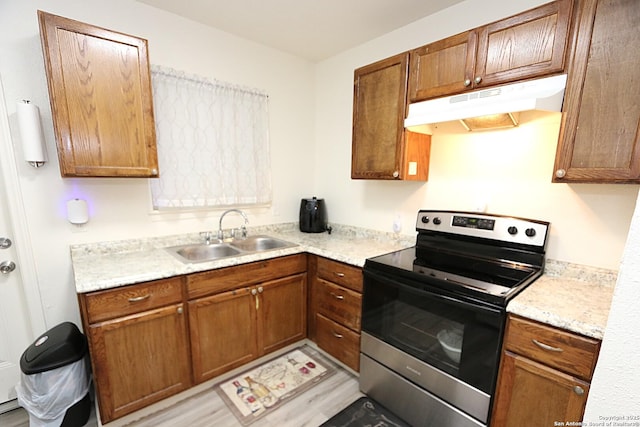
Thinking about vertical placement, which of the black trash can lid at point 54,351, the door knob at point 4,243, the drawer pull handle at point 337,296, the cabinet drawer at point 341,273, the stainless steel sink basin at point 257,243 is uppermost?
the door knob at point 4,243

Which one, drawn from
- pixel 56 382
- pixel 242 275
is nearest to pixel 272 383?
pixel 242 275

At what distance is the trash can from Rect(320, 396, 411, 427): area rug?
1390 millimetres

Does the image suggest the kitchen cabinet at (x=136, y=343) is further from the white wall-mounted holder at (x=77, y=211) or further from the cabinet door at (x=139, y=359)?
the white wall-mounted holder at (x=77, y=211)

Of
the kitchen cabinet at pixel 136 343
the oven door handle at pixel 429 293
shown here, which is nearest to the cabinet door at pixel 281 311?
the kitchen cabinet at pixel 136 343

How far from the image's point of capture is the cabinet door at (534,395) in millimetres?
1079

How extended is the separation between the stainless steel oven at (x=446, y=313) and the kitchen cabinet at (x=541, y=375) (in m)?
0.05

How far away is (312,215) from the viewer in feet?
8.75

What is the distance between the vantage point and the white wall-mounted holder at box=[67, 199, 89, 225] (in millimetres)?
1716

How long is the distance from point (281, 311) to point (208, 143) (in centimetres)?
145

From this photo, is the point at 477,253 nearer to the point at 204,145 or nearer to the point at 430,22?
the point at 430,22

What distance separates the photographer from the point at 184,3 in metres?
1.84

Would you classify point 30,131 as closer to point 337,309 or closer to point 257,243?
point 257,243

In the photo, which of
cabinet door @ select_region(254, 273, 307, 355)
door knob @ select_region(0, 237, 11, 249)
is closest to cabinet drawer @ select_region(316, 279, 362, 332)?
cabinet door @ select_region(254, 273, 307, 355)

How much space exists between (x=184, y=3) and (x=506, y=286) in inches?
101
